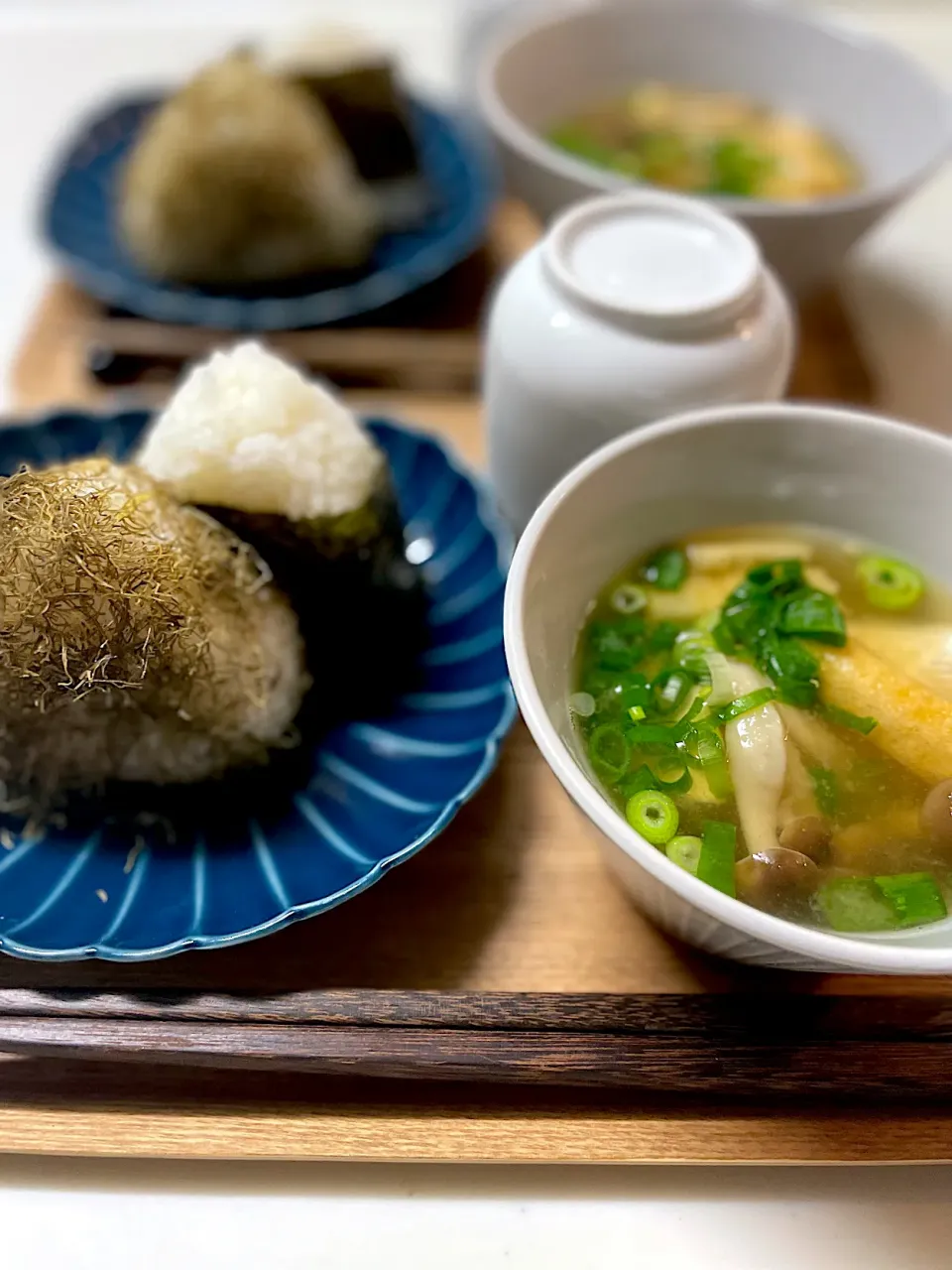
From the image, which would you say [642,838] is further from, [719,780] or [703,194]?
[703,194]

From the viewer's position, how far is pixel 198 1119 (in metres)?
0.92

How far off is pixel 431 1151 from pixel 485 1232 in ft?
0.28

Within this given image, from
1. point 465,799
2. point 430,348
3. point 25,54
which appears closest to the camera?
point 465,799

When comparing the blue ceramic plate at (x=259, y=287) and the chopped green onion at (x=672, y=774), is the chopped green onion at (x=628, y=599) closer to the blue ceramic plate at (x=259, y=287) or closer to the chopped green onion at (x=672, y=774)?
the chopped green onion at (x=672, y=774)

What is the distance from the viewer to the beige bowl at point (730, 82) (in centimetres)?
162

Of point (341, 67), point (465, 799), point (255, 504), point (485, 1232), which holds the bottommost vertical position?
point (485, 1232)

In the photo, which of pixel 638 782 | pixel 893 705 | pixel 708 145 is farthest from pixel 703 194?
pixel 638 782

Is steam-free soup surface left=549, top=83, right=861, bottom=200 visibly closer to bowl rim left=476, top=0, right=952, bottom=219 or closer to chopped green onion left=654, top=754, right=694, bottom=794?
bowl rim left=476, top=0, right=952, bottom=219

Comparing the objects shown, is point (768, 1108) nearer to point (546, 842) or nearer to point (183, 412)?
point (546, 842)

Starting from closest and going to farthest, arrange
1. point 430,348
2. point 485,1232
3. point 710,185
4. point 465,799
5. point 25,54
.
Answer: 1. point 485,1232
2. point 465,799
3. point 430,348
4. point 710,185
5. point 25,54

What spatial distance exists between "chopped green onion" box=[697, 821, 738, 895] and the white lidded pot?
52cm

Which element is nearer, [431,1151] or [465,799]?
[431,1151]

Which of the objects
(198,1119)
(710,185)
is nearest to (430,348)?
(710,185)

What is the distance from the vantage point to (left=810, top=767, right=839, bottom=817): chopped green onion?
1014 millimetres
